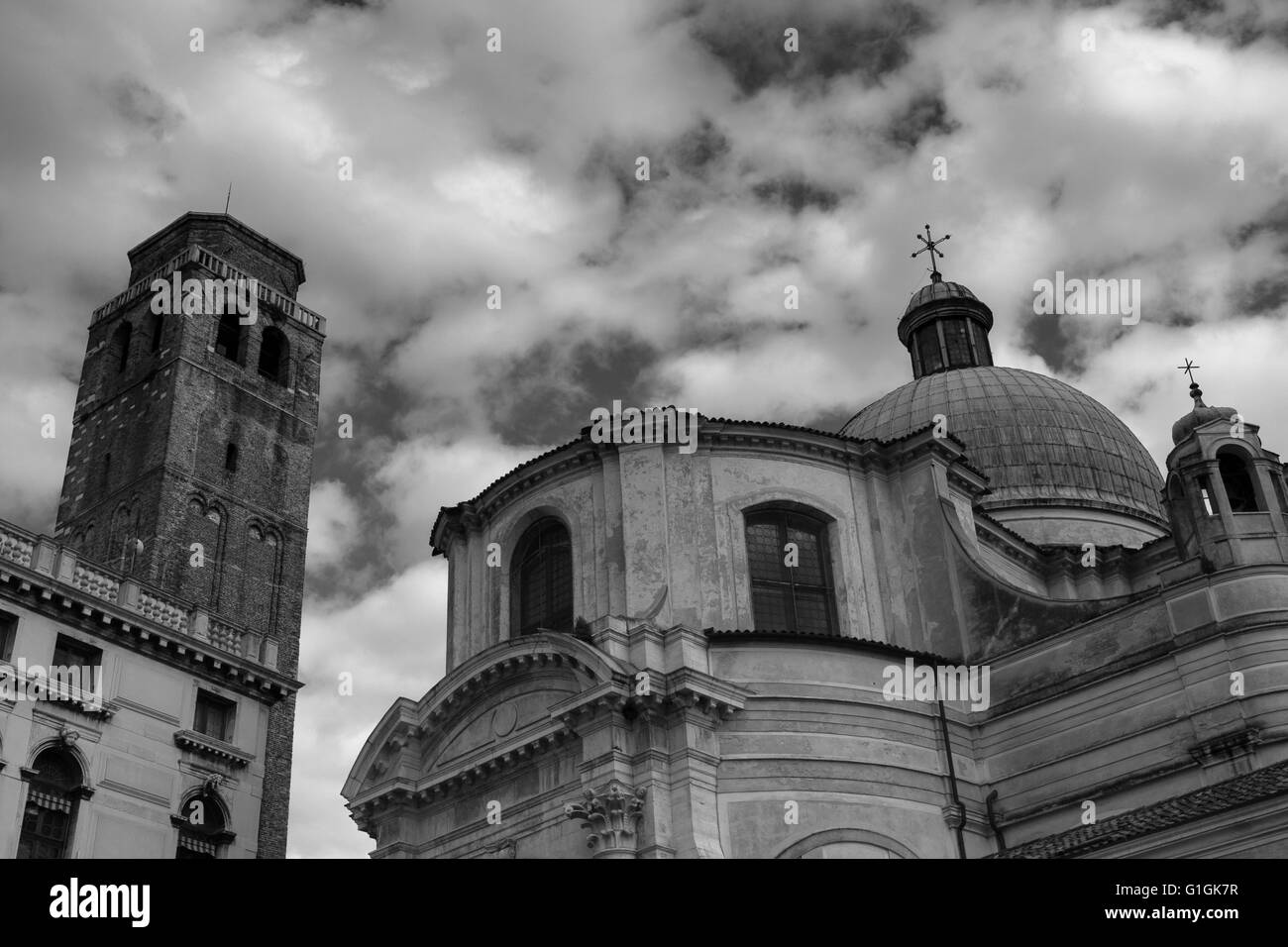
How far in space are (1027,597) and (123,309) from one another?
41710 mm

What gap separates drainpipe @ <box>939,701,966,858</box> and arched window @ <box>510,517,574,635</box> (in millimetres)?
7666

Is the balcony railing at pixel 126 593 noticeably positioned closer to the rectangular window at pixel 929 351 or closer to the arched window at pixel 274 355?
the rectangular window at pixel 929 351

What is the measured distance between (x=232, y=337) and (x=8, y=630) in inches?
1140

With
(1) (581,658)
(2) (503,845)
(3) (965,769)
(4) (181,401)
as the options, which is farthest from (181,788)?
(4) (181,401)

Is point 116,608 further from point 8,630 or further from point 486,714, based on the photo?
point 486,714

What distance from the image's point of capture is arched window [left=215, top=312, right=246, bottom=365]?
2122 inches

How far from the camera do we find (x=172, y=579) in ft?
148

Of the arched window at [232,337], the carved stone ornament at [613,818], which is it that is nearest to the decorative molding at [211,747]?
the carved stone ornament at [613,818]

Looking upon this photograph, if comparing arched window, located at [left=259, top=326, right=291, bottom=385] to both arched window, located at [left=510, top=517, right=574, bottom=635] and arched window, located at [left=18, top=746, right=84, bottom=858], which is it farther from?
arched window, located at [left=18, top=746, right=84, bottom=858]

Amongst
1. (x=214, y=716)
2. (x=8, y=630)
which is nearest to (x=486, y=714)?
(x=214, y=716)

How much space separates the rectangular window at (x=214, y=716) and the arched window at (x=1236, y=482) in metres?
21.9

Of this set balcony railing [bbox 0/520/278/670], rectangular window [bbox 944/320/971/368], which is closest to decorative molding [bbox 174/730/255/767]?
balcony railing [bbox 0/520/278/670]

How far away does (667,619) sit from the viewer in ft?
84.5
